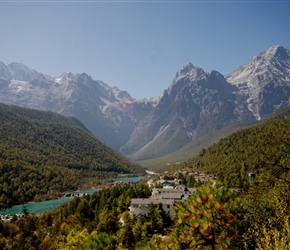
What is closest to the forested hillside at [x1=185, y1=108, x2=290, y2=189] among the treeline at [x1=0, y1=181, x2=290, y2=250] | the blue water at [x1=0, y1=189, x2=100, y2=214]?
the treeline at [x1=0, y1=181, x2=290, y2=250]

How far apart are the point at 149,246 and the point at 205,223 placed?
14.1 feet

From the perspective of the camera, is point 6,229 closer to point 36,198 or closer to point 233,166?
point 36,198

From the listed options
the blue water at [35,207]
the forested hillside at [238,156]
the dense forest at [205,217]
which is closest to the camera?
the dense forest at [205,217]

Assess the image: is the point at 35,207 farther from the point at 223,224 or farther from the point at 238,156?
the point at 223,224

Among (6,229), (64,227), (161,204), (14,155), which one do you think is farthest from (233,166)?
(14,155)

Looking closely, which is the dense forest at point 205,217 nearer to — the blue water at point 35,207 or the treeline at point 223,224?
the treeline at point 223,224

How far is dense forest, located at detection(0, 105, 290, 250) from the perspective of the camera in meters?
15.9

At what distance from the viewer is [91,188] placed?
190 m

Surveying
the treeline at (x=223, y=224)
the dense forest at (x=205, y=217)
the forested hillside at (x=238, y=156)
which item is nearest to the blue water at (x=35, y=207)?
the dense forest at (x=205, y=217)

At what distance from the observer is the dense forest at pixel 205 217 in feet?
52.2

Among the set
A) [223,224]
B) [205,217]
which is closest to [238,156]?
[223,224]

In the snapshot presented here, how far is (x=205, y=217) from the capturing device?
1587 centimetres

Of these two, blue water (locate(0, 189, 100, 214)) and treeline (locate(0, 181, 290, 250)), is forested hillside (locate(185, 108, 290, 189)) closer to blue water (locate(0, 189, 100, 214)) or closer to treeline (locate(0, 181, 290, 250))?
treeline (locate(0, 181, 290, 250))

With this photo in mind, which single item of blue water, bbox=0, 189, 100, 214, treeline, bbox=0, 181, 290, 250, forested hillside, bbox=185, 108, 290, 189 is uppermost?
treeline, bbox=0, 181, 290, 250
